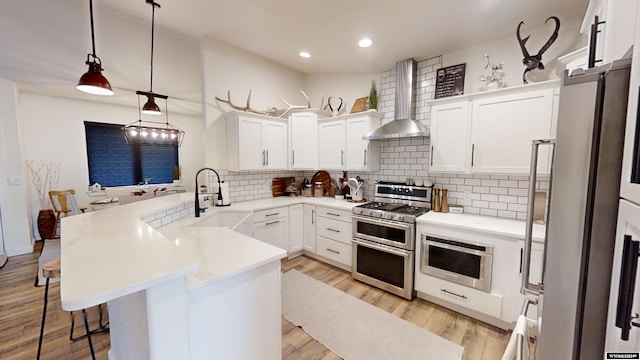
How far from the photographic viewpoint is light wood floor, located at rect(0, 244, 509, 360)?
191 cm

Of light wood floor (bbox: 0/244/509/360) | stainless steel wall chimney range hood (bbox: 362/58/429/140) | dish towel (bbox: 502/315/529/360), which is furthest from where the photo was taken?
stainless steel wall chimney range hood (bbox: 362/58/429/140)

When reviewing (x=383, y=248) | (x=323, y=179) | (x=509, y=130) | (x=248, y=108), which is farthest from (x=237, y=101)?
(x=509, y=130)

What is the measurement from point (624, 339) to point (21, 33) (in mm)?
4900

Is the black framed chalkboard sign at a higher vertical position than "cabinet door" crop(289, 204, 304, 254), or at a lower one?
higher

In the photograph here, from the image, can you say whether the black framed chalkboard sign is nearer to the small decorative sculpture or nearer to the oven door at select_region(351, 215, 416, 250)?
the small decorative sculpture

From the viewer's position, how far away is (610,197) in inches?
26.7

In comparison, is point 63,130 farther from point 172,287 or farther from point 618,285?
point 618,285

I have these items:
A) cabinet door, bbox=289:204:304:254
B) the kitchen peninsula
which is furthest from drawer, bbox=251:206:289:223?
the kitchen peninsula

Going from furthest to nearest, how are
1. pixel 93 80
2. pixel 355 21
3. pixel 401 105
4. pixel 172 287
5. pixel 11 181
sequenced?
1. pixel 11 181
2. pixel 401 105
3. pixel 355 21
4. pixel 93 80
5. pixel 172 287

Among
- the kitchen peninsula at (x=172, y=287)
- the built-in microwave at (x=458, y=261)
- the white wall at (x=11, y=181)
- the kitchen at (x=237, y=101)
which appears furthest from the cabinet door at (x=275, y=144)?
the white wall at (x=11, y=181)

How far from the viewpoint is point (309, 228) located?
3732mm

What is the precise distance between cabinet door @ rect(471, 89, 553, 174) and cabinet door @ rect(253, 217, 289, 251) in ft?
8.34

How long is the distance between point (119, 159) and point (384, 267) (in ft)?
21.2

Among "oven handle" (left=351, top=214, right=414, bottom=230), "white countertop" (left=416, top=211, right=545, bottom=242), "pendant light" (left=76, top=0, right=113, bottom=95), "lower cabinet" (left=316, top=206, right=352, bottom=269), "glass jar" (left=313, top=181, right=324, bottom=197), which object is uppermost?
"pendant light" (left=76, top=0, right=113, bottom=95)
